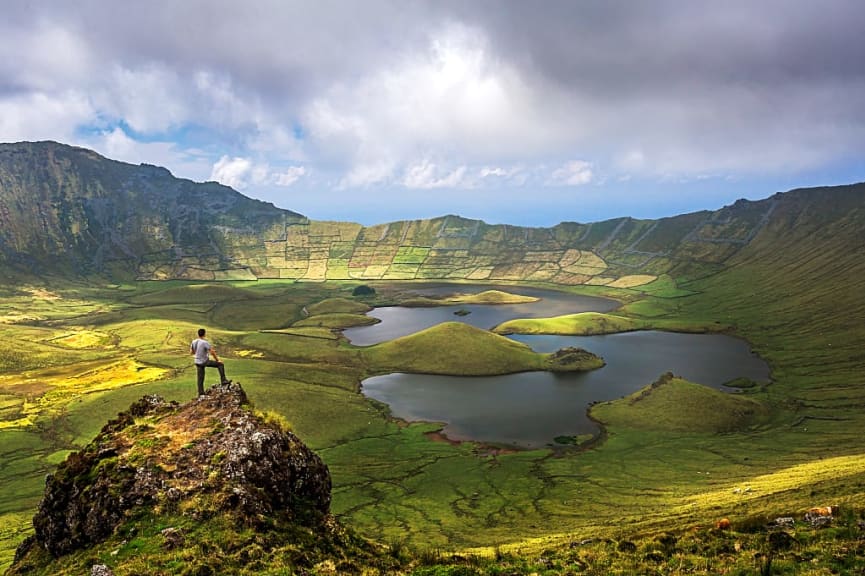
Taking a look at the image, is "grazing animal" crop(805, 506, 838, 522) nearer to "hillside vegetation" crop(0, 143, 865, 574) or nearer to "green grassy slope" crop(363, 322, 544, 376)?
"hillside vegetation" crop(0, 143, 865, 574)

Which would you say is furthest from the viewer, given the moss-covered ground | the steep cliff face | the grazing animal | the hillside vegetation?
the moss-covered ground

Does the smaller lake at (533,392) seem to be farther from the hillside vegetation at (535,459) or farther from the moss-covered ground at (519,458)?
the moss-covered ground at (519,458)

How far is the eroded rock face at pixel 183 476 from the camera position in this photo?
27953 millimetres

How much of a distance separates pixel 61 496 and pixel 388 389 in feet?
435

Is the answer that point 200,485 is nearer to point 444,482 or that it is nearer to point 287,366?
point 444,482

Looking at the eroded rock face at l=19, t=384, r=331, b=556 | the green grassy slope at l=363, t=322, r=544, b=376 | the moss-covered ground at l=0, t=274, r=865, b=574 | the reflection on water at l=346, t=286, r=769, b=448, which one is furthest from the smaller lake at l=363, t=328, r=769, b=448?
the eroded rock face at l=19, t=384, r=331, b=556

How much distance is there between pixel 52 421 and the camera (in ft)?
422

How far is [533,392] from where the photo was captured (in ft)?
505

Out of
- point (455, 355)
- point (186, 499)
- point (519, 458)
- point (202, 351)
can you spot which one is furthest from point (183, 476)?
point (455, 355)

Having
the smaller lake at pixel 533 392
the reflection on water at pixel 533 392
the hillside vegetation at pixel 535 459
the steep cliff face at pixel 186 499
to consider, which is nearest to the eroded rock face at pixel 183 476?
the steep cliff face at pixel 186 499

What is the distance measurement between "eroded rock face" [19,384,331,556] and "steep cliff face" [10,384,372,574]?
2.3 inches

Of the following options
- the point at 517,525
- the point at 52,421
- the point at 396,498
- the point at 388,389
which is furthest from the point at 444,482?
the point at 52,421

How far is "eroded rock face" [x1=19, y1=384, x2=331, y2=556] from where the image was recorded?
28.0 metres

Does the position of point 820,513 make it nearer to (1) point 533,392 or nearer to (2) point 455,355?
(1) point 533,392
